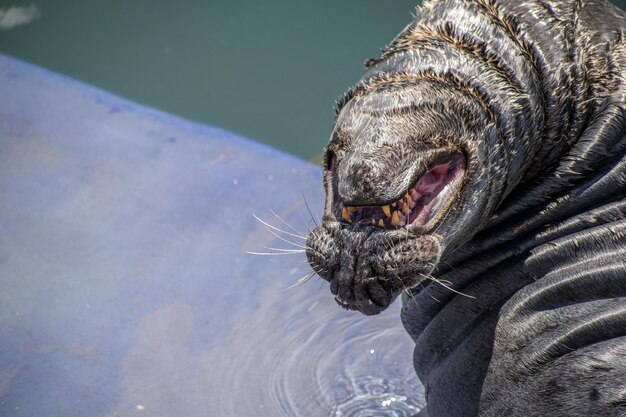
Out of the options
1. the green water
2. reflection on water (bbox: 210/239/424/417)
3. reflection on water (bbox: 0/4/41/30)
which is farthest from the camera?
reflection on water (bbox: 0/4/41/30)

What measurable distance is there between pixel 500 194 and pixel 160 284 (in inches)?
86.5

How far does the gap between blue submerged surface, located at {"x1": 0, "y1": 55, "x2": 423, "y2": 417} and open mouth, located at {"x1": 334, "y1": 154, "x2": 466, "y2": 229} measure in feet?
4.61

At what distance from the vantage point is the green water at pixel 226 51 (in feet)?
23.3

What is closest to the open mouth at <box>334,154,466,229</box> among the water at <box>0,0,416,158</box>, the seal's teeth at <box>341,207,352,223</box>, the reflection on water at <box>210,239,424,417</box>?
the seal's teeth at <box>341,207,352,223</box>

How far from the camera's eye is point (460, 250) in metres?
2.67

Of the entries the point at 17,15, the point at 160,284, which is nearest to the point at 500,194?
the point at 160,284

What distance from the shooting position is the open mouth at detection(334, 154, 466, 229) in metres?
2.25

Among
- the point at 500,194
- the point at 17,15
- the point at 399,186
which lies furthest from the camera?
the point at 17,15

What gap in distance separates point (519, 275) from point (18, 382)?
2.09 metres

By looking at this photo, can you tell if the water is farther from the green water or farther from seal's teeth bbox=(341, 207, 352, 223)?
seal's teeth bbox=(341, 207, 352, 223)

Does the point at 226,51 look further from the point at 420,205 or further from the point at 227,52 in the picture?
the point at 420,205

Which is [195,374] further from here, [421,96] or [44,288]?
[421,96]

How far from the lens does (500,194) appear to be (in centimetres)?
245

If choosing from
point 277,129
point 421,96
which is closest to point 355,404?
point 421,96
